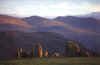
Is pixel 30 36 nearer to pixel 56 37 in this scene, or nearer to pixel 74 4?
pixel 56 37

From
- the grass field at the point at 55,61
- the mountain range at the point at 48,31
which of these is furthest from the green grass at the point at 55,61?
the mountain range at the point at 48,31

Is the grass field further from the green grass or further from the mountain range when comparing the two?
the mountain range

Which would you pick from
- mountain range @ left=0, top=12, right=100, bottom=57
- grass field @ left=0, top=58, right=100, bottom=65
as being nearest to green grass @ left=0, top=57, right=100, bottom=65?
grass field @ left=0, top=58, right=100, bottom=65

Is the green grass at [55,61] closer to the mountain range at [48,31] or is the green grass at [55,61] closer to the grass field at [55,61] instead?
the grass field at [55,61]

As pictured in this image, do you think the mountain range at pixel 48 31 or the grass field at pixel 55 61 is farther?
the mountain range at pixel 48 31

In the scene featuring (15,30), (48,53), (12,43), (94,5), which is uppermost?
(94,5)

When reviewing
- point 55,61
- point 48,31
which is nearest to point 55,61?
point 55,61

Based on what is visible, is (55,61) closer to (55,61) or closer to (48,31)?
(55,61)

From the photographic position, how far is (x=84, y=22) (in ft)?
13.4

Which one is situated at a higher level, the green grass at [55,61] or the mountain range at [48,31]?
the mountain range at [48,31]

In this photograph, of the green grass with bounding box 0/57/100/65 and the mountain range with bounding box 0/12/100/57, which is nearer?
the green grass with bounding box 0/57/100/65

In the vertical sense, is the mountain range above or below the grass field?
above

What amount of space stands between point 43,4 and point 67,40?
1.15 metres

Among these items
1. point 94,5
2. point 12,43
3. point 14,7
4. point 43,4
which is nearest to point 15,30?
point 12,43
